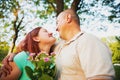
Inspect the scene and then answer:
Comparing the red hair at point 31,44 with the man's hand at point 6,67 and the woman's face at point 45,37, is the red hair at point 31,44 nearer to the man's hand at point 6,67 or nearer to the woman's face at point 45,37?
the woman's face at point 45,37

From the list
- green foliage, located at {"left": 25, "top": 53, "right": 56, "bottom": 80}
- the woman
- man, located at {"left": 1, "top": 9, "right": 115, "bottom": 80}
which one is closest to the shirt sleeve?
man, located at {"left": 1, "top": 9, "right": 115, "bottom": 80}

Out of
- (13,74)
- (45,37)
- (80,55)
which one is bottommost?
(13,74)

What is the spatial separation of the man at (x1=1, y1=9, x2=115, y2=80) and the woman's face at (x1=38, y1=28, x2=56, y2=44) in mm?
1042

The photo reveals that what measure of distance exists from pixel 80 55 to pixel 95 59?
16 cm

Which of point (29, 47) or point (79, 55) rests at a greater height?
point (79, 55)

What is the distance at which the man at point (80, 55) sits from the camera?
269 cm

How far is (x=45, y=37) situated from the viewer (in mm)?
4234

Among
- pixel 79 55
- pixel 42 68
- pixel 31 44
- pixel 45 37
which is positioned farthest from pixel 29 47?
pixel 79 55

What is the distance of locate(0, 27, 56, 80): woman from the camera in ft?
13.2

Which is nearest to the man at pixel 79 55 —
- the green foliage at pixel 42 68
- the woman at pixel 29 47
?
the green foliage at pixel 42 68

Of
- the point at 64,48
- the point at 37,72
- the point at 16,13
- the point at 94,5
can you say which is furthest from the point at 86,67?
the point at 16,13

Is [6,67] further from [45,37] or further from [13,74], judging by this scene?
[45,37]

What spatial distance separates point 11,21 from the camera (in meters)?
35.0

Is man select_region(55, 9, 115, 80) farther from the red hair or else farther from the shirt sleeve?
the red hair
